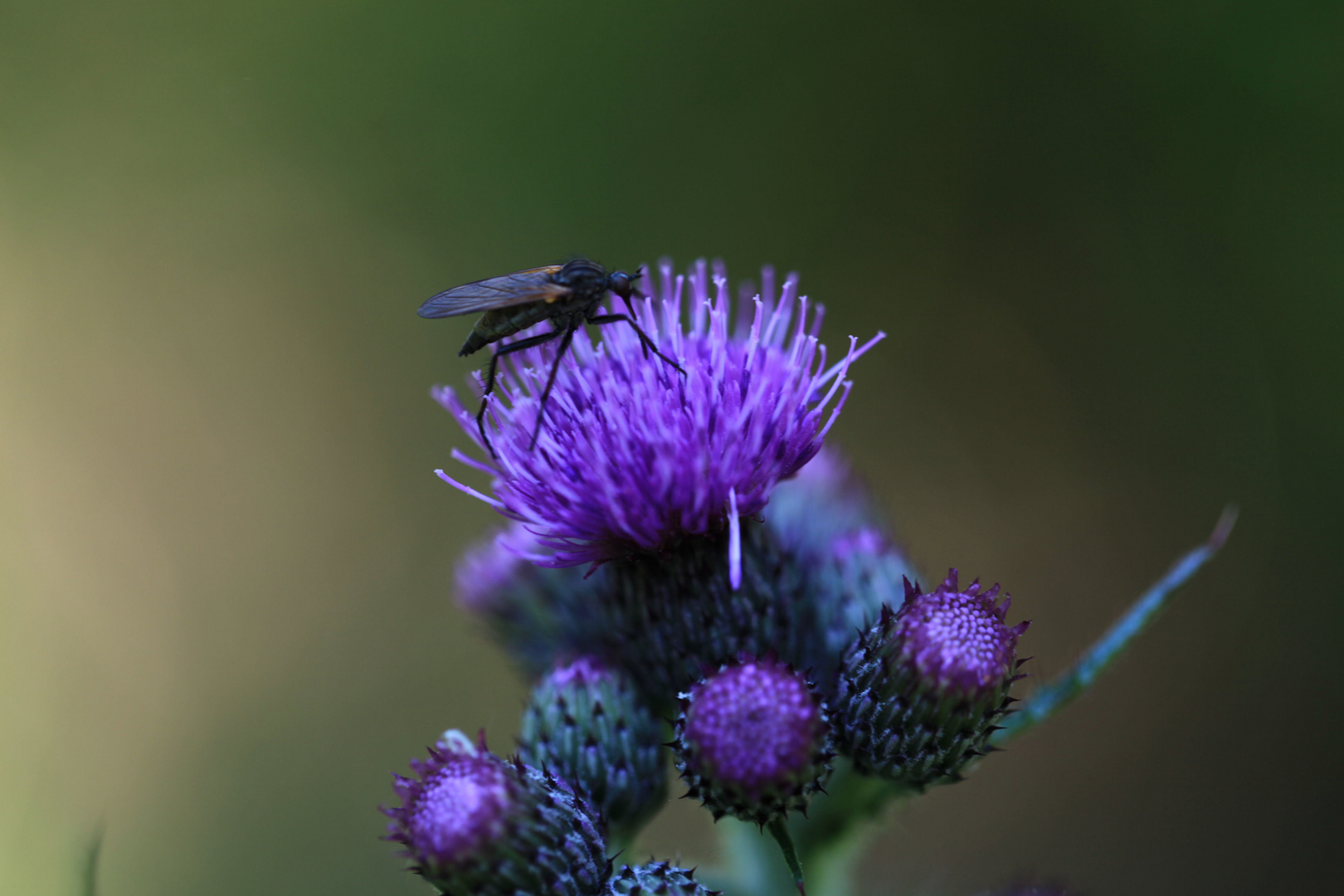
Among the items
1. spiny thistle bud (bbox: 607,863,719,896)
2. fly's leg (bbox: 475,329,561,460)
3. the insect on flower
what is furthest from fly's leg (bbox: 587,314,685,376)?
spiny thistle bud (bbox: 607,863,719,896)

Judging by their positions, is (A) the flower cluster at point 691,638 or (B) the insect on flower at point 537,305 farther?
(B) the insect on flower at point 537,305

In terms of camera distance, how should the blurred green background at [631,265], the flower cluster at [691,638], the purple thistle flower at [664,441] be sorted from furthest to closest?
1. the blurred green background at [631,265]
2. the purple thistle flower at [664,441]
3. the flower cluster at [691,638]

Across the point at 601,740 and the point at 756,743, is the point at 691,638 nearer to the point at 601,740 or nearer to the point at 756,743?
the point at 601,740

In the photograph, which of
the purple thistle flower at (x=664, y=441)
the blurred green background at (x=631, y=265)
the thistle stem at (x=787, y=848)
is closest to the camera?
the thistle stem at (x=787, y=848)

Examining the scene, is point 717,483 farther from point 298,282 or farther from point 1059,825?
point 298,282

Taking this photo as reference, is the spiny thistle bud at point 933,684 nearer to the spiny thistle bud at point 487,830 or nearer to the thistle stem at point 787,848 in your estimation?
the thistle stem at point 787,848

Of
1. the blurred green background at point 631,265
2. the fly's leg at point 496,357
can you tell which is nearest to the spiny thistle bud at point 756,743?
the fly's leg at point 496,357

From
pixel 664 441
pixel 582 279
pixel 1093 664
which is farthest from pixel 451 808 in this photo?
pixel 1093 664
